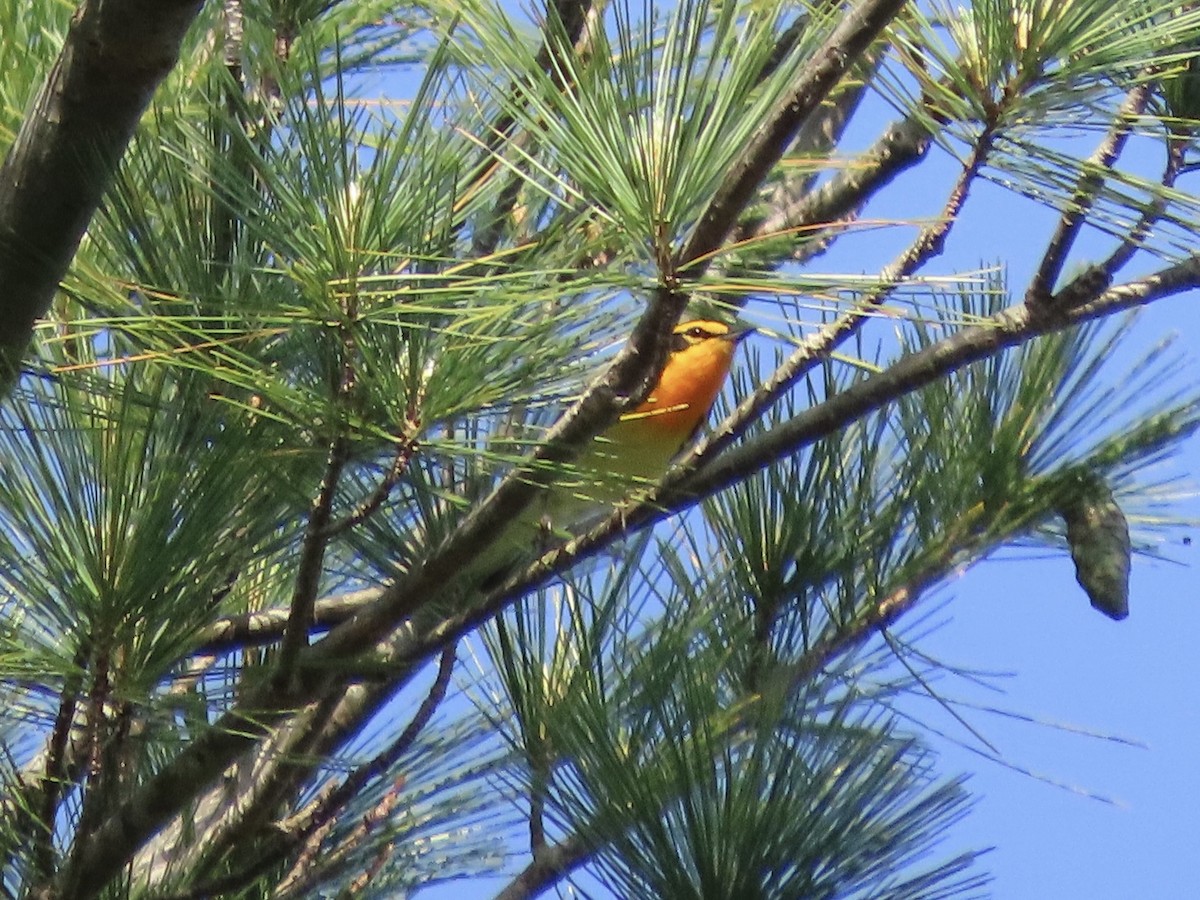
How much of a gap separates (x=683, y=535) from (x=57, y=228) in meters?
0.54

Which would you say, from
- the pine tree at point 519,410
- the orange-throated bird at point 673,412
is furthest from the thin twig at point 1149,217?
the orange-throated bird at point 673,412

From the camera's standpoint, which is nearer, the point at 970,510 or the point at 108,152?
the point at 108,152

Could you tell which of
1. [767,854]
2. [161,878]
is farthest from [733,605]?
[161,878]

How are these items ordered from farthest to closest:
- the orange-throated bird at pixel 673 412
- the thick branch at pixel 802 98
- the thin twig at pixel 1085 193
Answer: the orange-throated bird at pixel 673 412 < the thin twig at pixel 1085 193 < the thick branch at pixel 802 98

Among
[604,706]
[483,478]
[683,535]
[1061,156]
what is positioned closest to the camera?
[1061,156]

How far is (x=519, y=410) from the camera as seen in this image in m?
0.83

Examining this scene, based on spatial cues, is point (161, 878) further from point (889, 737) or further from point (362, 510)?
point (889, 737)

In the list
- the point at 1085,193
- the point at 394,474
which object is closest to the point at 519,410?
the point at 394,474

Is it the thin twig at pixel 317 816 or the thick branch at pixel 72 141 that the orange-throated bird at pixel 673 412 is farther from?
the thick branch at pixel 72 141

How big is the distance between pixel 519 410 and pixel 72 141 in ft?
0.91

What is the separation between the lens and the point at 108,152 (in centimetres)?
67

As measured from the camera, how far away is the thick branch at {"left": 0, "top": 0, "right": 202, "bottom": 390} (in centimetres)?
64

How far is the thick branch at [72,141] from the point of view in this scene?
637mm

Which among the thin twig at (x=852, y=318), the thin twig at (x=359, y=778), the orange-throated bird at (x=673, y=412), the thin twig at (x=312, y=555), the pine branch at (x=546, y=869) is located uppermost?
the orange-throated bird at (x=673, y=412)
